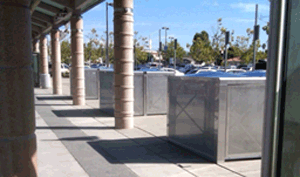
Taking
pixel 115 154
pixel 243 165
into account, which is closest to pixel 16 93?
pixel 115 154

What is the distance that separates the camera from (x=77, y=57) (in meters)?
12.3

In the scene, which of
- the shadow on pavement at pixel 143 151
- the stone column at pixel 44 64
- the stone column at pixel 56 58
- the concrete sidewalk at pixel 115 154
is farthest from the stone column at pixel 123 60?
the stone column at pixel 44 64

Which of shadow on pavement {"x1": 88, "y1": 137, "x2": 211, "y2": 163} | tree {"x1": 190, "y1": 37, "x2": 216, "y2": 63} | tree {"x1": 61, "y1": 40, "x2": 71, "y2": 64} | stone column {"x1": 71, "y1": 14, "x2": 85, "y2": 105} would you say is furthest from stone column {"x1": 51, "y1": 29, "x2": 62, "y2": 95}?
tree {"x1": 190, "y1": 37, "x2": 216, "y2": 63}

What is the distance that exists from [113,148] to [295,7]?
4.80m

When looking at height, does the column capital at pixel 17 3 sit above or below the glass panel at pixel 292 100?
above

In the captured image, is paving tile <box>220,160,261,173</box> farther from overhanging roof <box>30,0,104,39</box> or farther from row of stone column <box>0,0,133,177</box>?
overhanging roof <box>30,0,104,39</box>

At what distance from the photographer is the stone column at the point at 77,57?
1216cm

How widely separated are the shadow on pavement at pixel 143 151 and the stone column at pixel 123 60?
48.3 inches

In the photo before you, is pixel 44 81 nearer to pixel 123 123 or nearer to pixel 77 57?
pixel 77 57

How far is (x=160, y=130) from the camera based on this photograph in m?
8.00

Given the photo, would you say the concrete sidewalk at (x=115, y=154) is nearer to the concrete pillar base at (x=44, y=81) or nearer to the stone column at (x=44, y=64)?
the stone column at (x=44, y=64)

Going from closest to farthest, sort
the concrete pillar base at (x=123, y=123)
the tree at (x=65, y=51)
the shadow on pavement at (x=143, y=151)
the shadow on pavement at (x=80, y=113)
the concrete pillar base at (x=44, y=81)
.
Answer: the shadow on pavement at (x=143, y=151) < the concrete pillar base at (x=123, y=123) < the shadow on pavement at (x=80, y=113) < the concrete pillar base at (x=44, y=81) < the tree at (x=65, y=51)

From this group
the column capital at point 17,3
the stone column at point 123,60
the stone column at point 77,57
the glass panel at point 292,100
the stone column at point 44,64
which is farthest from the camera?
the stone column at point 44,64

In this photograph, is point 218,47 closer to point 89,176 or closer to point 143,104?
point 143,104
